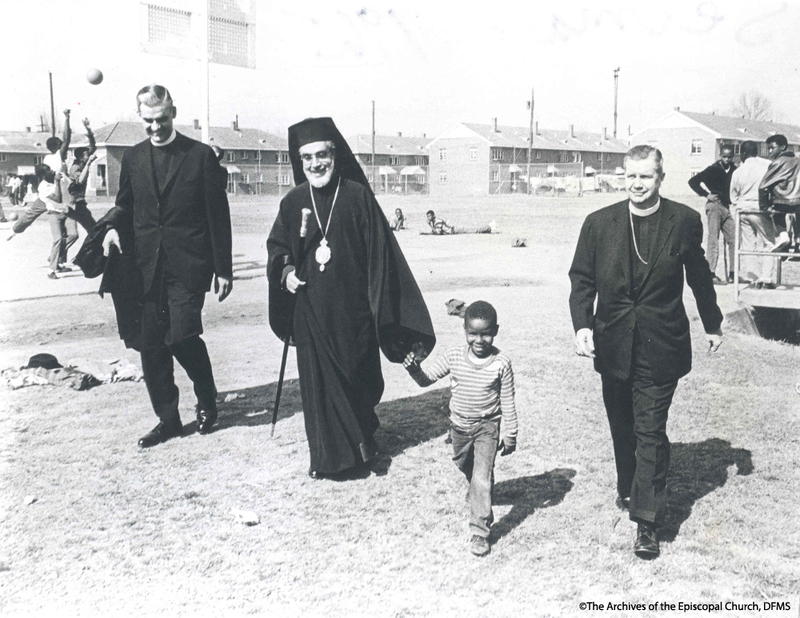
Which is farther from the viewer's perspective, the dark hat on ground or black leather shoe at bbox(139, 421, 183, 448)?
the dark hat on ground

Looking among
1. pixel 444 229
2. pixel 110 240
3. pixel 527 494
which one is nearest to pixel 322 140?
pixel 110 240

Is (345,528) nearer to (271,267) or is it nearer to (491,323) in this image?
(491,323)

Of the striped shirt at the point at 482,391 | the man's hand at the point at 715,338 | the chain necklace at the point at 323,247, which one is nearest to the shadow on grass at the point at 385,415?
the striped shirt at the point at 482,391

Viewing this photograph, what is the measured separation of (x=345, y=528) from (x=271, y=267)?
1.55 m

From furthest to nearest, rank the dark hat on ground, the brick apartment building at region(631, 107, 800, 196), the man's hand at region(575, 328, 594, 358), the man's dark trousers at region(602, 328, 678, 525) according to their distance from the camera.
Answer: the brick apartment building at region(631, 107, 800, 196)
the dark hat on ground
the man's hand at region(575, 328, 594, 358)
the man's dark trousers at region(602, 328, 678, 525)

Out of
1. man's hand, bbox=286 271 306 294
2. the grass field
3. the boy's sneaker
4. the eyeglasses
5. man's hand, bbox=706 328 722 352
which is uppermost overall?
the eyeglasses

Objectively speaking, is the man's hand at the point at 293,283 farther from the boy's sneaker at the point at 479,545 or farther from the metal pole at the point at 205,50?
the metal pole at the point at 205,50

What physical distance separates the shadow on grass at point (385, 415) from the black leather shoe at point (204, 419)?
0.34 feet

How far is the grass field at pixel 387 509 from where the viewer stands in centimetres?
333

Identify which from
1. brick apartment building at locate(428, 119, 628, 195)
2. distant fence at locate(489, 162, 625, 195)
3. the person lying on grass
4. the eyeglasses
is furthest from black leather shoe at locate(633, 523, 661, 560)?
brick apartment building at locate(428, 119, 628, 195)

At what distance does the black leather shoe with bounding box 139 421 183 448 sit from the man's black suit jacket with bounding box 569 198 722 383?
9.15ft

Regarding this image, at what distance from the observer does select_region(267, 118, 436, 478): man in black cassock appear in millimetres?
4602

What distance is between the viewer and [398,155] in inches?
2950

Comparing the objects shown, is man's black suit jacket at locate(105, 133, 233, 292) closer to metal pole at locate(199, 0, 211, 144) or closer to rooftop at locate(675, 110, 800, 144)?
metal pole at locate(199, 0, 211, 144)
